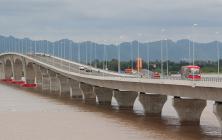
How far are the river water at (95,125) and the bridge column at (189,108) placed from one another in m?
1.06

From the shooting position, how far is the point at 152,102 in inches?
2970

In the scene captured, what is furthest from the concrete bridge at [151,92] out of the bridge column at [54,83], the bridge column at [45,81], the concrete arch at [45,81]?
the concrete arch at [45,81]

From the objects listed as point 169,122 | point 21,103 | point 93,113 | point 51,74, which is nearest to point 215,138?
point 169,122

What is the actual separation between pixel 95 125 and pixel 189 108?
33.1 ft

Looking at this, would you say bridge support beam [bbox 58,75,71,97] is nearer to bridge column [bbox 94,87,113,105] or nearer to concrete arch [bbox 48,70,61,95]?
concrete arch [bbox 48,70,61,95]

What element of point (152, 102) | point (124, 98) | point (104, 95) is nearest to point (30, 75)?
point (104, 95)

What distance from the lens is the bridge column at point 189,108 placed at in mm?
61344

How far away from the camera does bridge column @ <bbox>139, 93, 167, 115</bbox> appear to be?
7375cm

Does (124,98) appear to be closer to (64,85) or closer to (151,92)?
(151,92)

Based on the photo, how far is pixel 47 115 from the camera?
78.0 meters

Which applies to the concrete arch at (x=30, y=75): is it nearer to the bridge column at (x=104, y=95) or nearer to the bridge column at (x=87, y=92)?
the bridge column at (x=87, y=92)

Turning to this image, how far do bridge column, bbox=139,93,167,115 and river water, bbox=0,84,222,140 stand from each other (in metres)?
1.21

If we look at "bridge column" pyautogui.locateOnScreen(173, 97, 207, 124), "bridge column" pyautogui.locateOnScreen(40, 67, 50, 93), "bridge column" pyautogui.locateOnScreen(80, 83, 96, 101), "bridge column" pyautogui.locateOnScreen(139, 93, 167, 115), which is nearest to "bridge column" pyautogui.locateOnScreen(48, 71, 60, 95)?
"bridge column" pyautogui.locateOnScreen(40, 67, 50, 93)

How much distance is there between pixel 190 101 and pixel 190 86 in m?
5.35
